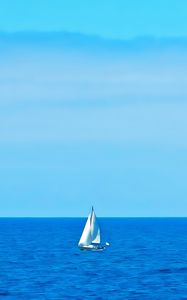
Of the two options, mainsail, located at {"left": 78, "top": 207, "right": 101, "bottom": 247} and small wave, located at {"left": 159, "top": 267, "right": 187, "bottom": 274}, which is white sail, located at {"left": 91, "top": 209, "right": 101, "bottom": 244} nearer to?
mainsail, located at {"left": 78, "top": 207, "right": 101, "bottom": 247}

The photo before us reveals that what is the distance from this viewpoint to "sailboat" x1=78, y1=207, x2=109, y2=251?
536 ft

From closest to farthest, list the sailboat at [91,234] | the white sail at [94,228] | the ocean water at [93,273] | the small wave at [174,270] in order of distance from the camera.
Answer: the ocean water at [93,273]
the small wave at [174,270]
the sailboat at [91,234]
the white sail at [94,228]

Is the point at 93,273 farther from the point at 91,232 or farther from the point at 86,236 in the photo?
the point at 86,236

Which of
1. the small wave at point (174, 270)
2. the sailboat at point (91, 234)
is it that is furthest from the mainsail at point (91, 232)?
the small wave at point (174, 270)

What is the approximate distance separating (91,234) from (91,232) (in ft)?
2.15

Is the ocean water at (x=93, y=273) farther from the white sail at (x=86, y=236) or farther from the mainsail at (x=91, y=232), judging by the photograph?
the mainsail at (x=91, y=232)

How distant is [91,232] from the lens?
536 ft

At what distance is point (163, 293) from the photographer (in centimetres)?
9888

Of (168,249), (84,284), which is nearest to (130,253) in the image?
(168,249)

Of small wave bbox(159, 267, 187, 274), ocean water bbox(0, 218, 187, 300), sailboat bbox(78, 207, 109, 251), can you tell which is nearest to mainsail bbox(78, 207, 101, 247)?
sailboat bbox(78, 207, 109, 251)

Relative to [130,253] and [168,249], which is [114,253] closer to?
[130,253]

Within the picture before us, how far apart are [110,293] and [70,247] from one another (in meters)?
84.9

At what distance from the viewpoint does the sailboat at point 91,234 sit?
163250mm

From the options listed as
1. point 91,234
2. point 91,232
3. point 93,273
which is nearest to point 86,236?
point 91,234
